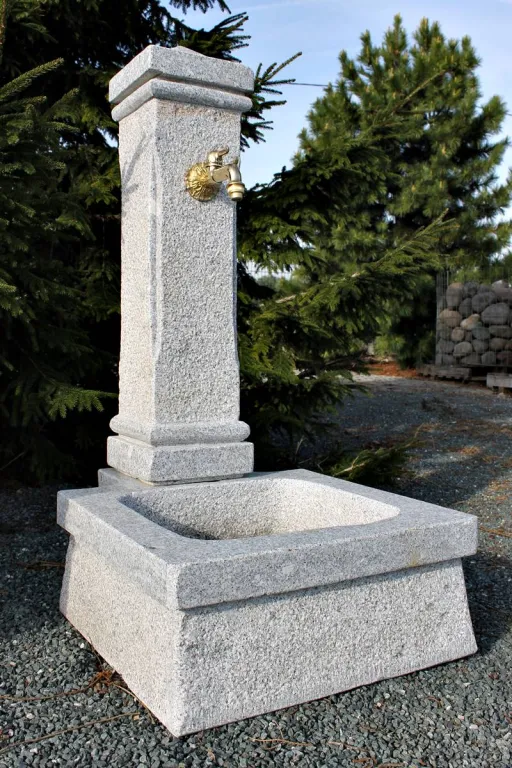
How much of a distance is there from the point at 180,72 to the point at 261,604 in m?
2.02

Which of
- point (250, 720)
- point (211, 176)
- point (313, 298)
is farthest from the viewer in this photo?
point (313, 298)

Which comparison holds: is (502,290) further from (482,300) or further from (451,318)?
(451,318)

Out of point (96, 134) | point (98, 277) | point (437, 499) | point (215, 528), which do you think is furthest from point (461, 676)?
point (96, 134)

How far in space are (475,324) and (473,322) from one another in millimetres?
46

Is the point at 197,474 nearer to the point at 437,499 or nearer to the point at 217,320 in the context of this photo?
the point at 217,320

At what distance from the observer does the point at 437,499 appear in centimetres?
480

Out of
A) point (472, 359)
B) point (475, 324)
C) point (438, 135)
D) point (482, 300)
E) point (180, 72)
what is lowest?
point (472, 359)

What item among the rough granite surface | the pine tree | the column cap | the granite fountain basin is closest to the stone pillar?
the column cap

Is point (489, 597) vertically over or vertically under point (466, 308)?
under

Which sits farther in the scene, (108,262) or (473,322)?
(473,322)

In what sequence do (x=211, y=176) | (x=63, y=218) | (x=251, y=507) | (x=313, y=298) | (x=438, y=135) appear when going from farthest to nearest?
(x=438, y=135) → (x=313, y=298) → (x=63, y=218) → (x=251, y=507) → (x=211, y=176)

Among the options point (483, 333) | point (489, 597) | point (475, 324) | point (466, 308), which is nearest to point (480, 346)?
point (483, 333)

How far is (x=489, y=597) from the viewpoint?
3.14m

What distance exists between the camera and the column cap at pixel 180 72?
9.50 ft
